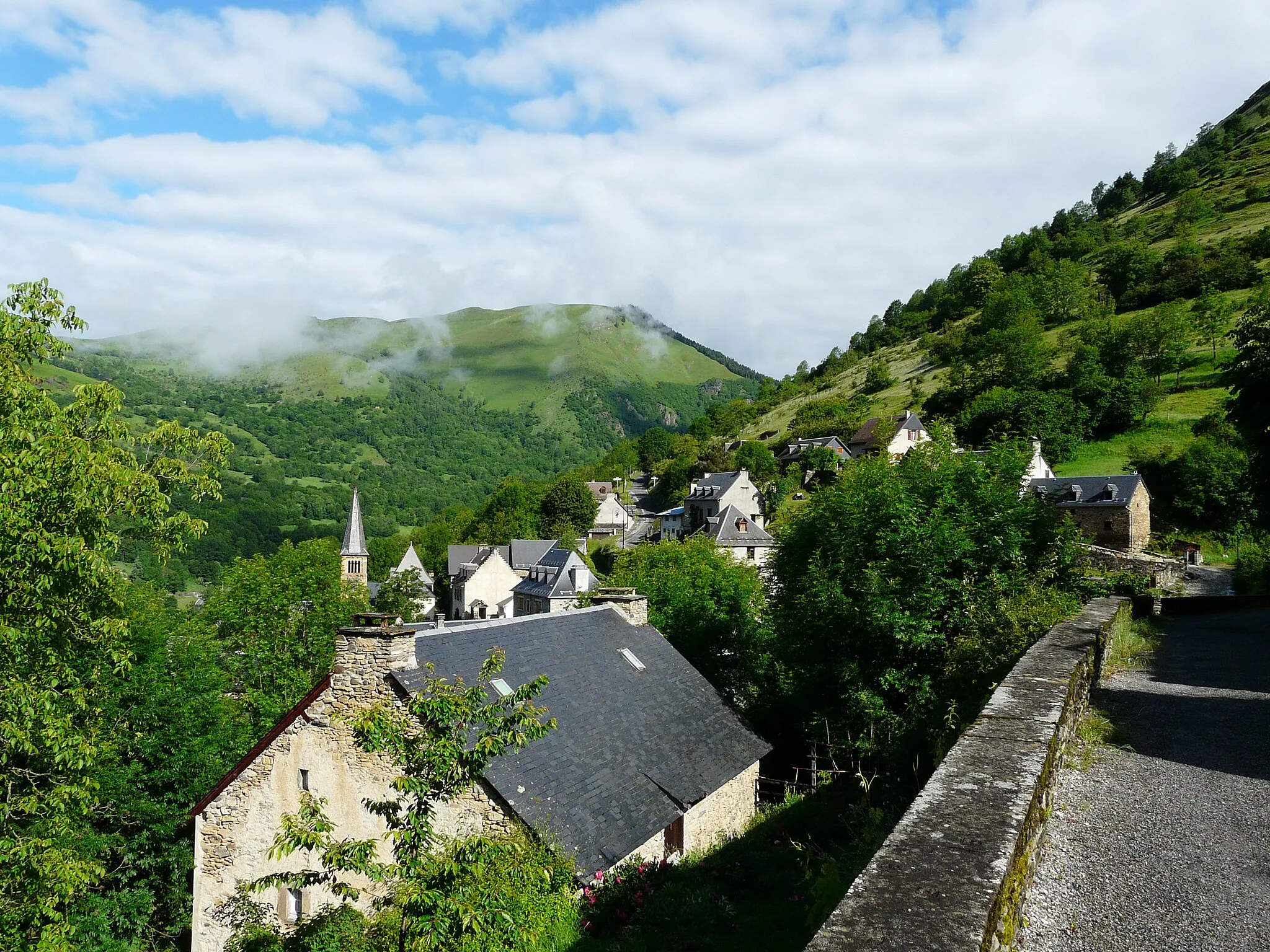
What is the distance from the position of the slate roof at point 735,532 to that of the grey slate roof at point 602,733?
49.1m

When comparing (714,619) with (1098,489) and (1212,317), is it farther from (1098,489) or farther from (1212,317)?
(1212,317)

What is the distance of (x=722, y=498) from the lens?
80.9 m

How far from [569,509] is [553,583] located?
148 feet

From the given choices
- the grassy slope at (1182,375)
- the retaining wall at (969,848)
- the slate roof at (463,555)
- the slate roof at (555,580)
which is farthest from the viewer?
the slate roof at (463,555)

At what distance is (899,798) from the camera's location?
33.0 ft

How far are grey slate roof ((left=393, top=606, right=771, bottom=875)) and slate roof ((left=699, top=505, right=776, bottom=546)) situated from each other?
161 feet

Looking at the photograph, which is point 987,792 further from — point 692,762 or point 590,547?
point 590,547

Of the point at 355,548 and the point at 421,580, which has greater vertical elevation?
the point at 355,548

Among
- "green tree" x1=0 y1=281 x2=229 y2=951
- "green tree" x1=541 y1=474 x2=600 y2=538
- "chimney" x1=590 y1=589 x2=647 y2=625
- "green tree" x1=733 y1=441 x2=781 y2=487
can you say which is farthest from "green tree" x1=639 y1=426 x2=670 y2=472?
"green tree" x1=0 y1=281 x2=229 y2=951

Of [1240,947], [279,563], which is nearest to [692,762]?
[1240,947]

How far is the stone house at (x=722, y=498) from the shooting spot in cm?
8169

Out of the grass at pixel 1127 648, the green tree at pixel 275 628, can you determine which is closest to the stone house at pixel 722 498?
the green tree at pixel 275 628

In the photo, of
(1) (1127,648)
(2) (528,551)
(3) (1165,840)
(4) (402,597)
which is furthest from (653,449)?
(3) (1165,840)

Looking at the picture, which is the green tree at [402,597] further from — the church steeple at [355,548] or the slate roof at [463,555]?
the church steeple at [355,548]
